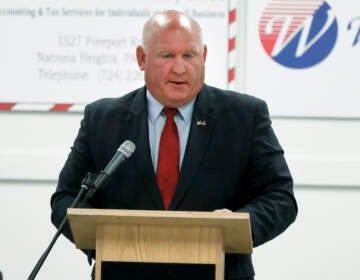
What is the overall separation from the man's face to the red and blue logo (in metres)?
1.90

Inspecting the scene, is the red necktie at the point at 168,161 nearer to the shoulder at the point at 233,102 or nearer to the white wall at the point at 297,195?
the shoulder at the point at 233,102

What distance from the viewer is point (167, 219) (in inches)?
109

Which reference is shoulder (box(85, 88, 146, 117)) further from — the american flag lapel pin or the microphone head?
the microphone head

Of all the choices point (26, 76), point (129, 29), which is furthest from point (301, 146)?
point (26, 76)

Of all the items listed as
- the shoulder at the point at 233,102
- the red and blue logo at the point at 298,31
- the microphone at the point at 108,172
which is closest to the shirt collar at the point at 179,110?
the shoulder at the point at 233,102

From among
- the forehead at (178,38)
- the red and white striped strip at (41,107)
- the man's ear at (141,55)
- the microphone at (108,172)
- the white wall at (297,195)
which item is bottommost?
the white wall at (297,195)

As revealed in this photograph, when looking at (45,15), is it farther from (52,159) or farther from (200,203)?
(200,203)

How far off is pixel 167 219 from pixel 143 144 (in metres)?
0.79

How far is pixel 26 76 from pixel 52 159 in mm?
540

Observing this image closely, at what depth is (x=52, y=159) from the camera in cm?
539

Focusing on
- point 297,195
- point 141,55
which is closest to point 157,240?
point 141,55

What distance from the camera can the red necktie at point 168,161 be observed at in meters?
3.46

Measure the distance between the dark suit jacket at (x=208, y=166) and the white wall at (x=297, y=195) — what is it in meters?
1.74

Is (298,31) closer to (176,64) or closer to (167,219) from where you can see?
(176,64)
